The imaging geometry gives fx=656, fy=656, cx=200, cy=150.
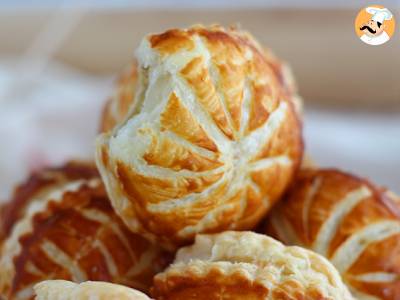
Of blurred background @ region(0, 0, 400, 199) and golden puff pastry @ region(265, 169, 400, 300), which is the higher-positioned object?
blurred background @ region(0, 0, 400, 199)

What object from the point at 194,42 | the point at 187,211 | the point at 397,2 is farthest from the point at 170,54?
the point at 397,2

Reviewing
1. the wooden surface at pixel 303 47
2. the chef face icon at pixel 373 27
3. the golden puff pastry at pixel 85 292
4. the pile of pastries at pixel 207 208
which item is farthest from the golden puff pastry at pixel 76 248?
the wooden surface at pixel 303 47

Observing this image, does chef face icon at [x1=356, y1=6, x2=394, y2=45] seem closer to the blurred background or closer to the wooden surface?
the blurred background

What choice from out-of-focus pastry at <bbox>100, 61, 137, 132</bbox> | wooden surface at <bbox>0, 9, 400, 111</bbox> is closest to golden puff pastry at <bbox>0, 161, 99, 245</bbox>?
out-of-focus pastry at <bbox>100, 61, 137, 132</bbox>

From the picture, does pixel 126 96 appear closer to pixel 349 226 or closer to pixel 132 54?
pixel 349 226

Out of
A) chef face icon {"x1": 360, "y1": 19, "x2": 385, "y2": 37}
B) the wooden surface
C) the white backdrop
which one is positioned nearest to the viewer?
chef face icon {"x1": 360, "y1": 19, "x2": 385, "y2": 37}

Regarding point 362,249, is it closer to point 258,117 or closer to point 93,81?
point 258,117

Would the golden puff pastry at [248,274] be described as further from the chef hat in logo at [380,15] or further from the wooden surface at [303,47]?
the wooden surface at [303,47]
